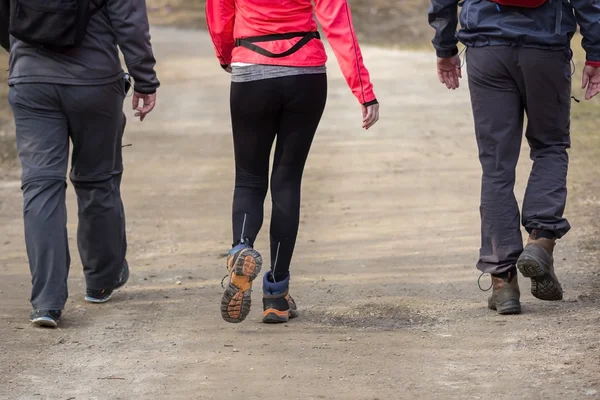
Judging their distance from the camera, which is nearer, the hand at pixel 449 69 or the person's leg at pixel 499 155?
the person's leg at pixel 499 155

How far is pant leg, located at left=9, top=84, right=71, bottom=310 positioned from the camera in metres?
5.44

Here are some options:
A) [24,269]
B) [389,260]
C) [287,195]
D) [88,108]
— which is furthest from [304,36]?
[24,269]

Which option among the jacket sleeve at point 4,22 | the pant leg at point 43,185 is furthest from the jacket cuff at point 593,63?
the jacket sleeve at point 4,22

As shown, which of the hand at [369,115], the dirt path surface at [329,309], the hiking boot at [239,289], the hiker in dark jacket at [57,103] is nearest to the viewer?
the dirt path surface at [329,309]

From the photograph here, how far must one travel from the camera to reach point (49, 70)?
5.44 meters

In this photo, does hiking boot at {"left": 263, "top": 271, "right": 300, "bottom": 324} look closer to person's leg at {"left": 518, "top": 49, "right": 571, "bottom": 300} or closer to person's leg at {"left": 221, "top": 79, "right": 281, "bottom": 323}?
person's leg at {"left": 221, "top": 79, "right": 281, "bottom": 323}

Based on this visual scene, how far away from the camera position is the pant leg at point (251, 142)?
17.1 feet

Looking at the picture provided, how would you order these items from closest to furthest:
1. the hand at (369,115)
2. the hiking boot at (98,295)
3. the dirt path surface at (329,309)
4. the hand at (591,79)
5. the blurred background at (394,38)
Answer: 1. the dirt path surface at (329,309)
2. the hand at (369,115)
3. the hand at (591,79)
4. the hiking boot at (98,295)
5. the blurred background at (394,38)

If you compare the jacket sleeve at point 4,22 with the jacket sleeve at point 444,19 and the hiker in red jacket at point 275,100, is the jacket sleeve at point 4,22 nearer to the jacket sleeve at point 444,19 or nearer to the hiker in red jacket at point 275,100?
the hiker in red jacket at point 275,100

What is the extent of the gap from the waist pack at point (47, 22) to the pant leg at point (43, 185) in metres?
0.22

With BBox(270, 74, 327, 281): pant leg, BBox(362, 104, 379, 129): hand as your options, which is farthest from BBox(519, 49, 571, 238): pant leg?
BBox(270, 74, 327, 281): pant leg

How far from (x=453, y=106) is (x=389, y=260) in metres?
7.79

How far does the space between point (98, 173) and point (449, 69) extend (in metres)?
1.78

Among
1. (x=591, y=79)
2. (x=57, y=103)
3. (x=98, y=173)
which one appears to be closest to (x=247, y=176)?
(x=98, y=173)
